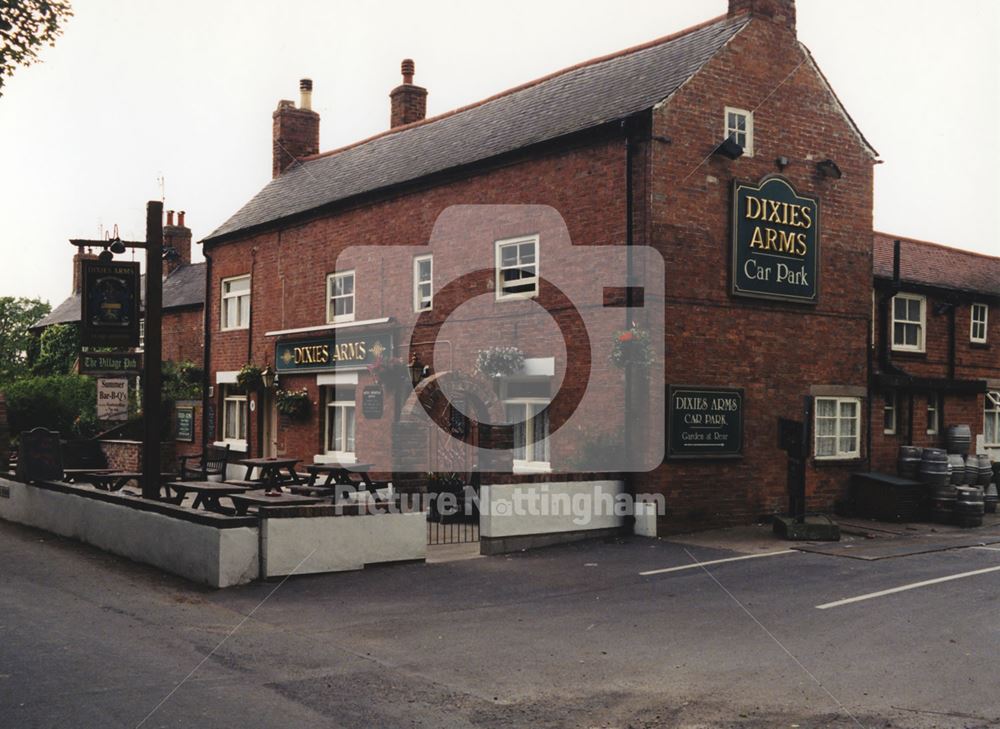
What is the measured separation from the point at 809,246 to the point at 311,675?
41.1 feet

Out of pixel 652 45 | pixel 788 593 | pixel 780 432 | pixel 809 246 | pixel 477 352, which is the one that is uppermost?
pixel 652 45

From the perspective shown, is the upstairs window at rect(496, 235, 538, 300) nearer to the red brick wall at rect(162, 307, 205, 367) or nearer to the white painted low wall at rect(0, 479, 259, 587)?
the white painted low wall at rect(0, 479, 259, 587)

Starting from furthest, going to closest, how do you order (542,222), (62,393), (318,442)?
1. (62,393)
2. (318,442)
3. (542,222)

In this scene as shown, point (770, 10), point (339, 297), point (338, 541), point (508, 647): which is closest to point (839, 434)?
point (770, 10)

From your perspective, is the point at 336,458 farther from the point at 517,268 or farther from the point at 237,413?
the point at 517,268

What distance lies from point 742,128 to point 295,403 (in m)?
11.5

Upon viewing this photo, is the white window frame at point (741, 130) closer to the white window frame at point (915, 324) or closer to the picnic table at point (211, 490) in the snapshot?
the white window frame at point (915, 324)

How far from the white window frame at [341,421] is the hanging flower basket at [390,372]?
1361 millimetres

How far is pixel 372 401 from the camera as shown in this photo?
19750mm

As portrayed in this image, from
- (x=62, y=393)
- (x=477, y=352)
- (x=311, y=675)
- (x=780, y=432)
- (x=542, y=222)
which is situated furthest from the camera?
(x=62, y=393)

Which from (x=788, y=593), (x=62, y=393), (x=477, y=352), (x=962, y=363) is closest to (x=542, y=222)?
(x=477, y=352)

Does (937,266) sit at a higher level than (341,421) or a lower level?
higher

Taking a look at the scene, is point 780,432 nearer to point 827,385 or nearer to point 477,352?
point 827,385

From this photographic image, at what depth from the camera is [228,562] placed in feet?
35.4
